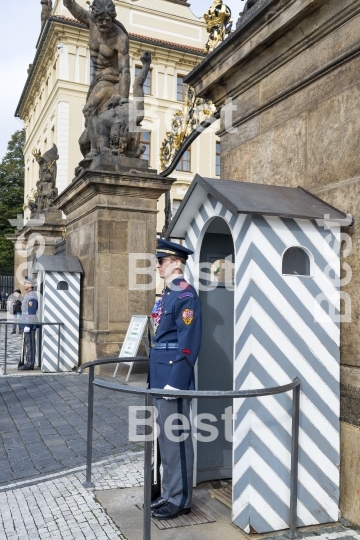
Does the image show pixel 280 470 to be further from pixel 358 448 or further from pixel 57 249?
pixel 57 249

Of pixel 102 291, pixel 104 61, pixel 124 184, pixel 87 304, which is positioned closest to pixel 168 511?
pixel 102 291

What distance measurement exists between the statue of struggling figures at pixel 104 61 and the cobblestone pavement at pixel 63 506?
692cm

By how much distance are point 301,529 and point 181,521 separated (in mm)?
688

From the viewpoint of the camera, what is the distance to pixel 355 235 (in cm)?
351

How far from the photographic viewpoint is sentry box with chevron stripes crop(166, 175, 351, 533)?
3.28 metres

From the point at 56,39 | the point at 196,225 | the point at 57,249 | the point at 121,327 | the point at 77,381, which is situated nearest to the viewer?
the point at 196,225

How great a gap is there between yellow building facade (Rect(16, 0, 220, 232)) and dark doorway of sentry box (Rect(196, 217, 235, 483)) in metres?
25.7

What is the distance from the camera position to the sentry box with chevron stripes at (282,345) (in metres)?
3.28

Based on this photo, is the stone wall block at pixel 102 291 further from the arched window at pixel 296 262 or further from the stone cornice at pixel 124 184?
the arched window at pixel 296 262

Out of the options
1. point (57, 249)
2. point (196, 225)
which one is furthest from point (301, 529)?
point (57, 249)

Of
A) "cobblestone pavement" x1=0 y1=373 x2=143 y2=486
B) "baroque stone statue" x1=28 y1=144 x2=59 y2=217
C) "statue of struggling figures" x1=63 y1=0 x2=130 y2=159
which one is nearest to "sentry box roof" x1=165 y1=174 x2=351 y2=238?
"cobblestone pavement" x1=0 y1=373 x2=143 y2=486

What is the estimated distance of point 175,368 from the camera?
139 inches

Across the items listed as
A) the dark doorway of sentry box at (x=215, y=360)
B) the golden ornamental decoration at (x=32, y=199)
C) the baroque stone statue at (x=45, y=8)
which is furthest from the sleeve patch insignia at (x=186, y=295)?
the baroque stone statue at (x=45, y=8)

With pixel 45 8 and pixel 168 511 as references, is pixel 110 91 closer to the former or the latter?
pixel 168 511
